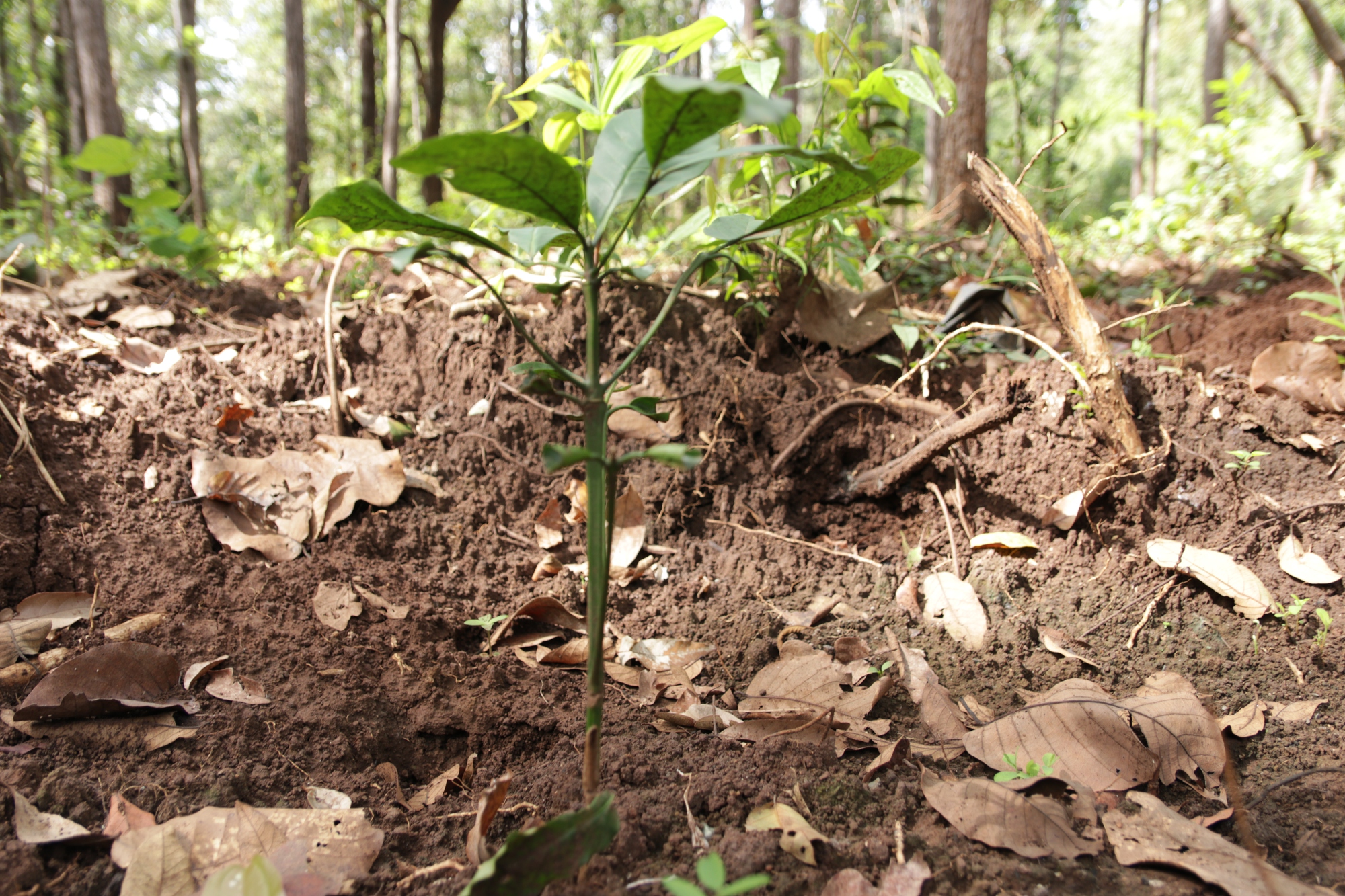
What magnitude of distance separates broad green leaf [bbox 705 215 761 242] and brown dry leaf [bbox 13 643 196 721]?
1134mm

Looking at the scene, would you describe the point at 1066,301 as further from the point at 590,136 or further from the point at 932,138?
the point at 932,138

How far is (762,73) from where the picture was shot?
1528mm

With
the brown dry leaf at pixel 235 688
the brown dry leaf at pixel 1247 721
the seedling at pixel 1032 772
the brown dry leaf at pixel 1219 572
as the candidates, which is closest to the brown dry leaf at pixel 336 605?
the brown dry leaf at pixel 235 688

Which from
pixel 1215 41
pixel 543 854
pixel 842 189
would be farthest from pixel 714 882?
pixel 1215 41

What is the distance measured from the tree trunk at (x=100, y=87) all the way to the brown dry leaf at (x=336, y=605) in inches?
194

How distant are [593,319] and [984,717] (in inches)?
40.8

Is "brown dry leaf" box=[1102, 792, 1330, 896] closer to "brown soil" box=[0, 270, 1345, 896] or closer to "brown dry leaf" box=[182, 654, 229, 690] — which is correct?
"brown soil" box=[0, 270, 1345, 896]

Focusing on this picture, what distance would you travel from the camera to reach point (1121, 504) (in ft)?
5.65

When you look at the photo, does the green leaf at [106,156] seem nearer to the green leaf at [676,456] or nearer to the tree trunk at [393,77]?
the tree trunk at [393,77]

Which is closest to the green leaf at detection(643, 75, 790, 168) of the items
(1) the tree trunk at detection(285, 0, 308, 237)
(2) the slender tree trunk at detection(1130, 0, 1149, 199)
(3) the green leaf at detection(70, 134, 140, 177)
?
(3) the green leaf at detection(70, 134, 140, 177)

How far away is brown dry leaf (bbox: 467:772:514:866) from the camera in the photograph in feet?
3.00

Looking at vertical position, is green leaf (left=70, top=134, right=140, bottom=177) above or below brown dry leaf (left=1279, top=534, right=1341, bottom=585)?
above

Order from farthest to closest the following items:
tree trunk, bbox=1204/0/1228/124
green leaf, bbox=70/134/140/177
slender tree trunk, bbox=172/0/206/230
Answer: tree trunk, bbox=1204/0/1228/124, slender tree trunk, bbox=172/0/206/230, green leaf, bbox=70/134/140/177

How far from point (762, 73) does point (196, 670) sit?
5.19 ft
